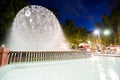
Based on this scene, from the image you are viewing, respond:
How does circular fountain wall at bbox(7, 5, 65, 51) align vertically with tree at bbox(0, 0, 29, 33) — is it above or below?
below

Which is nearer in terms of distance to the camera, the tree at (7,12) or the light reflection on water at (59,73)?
the light reflection on water at (59,73)

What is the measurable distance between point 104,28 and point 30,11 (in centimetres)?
3556

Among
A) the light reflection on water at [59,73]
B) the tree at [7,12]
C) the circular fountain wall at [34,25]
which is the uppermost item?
the tree at [7,12]

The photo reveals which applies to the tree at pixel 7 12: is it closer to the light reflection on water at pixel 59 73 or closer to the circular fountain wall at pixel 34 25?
the circular fountain wall at pixel 34 25

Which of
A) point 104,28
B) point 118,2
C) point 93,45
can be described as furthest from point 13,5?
point 93,45

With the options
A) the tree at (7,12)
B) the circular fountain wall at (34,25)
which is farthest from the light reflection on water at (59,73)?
the tree at (7,12)

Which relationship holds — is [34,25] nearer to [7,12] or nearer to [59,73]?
[7,12]

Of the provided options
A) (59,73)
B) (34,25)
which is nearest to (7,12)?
(34,25)

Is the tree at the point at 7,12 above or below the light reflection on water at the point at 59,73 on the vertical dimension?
above

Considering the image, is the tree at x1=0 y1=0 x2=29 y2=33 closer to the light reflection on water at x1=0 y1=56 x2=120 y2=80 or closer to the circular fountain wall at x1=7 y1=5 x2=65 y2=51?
the circular fountain wall at x1=7 y1=5 x2=65 y2=51

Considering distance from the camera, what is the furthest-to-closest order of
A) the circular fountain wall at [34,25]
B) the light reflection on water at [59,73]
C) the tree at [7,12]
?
the tree at [7,12] < the circular fountain wall at [34,25] < the light reflection on water at [59,73]

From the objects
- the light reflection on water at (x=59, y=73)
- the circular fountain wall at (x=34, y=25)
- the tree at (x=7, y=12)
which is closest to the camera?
the light reflection on water at (x=59, y=73)

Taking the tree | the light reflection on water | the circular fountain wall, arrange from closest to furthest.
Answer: the light reflection on water
the circular fountain wall
the tree

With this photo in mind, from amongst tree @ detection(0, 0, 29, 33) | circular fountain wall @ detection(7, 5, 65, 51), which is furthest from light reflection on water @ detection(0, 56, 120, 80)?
tree @ detection(0, 0, 29, 33)
